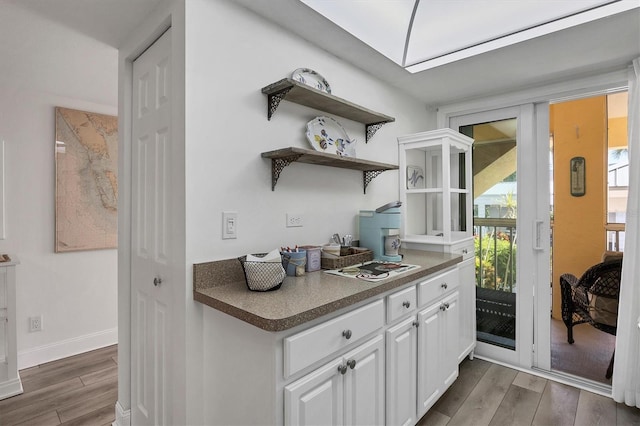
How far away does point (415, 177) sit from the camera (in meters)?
2.90

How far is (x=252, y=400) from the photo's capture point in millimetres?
1168

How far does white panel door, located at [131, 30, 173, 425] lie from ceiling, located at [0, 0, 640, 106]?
255 millimetres

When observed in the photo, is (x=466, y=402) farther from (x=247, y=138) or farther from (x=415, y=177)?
(x=247, y=138)

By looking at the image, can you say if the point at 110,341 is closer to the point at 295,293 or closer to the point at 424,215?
the point at 295,293

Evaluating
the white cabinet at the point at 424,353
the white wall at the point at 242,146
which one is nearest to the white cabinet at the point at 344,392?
the white cabinet at the point at 424,353

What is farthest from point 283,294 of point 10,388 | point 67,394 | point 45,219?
point 45,219

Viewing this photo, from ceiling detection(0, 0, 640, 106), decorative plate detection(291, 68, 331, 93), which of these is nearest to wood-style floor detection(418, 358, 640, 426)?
decorative plate detection(291, 68, 331, 93)

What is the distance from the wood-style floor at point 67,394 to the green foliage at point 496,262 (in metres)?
2.96

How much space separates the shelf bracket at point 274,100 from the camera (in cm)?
167

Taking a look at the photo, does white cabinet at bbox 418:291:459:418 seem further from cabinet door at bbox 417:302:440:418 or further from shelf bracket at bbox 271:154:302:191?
shelf bracket at bbox 271:154:302:191

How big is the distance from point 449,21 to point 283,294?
1886 millimetres

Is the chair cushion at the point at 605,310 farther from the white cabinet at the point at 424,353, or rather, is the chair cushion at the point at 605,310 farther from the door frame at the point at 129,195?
the door frame at the point at 129,195

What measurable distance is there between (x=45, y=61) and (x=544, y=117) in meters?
3.56

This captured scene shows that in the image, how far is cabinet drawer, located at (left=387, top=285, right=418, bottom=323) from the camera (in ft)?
5.21
